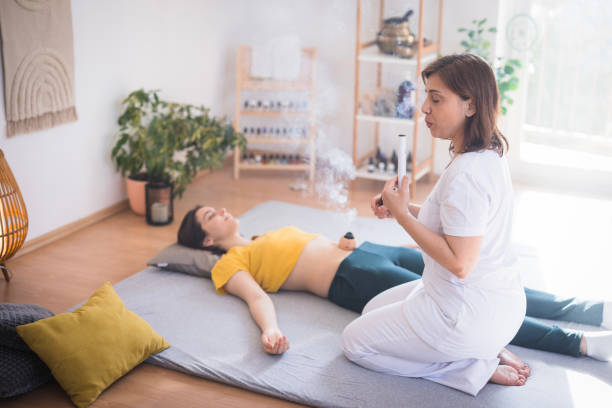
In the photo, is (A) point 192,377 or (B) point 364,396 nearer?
(B) point 364,396

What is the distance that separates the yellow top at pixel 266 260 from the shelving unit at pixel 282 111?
1.81m

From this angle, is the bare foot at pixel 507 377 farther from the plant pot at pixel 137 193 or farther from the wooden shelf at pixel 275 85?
the wooden shelf at pixel 275 85

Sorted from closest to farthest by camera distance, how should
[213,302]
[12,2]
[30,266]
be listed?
[213,302] → [12,2] → [30,266]

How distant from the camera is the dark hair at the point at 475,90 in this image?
164cm

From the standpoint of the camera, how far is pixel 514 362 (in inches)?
80.2

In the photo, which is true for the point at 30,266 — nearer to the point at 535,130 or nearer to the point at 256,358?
the point at 256,358

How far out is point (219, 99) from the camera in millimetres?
4543

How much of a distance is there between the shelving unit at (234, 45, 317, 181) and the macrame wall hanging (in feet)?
4.35

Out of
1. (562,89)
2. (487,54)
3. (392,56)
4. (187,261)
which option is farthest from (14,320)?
(562,89)

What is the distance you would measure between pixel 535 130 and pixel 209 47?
7.63 ft

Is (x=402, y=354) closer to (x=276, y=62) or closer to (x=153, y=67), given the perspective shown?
(x=153, y=67)

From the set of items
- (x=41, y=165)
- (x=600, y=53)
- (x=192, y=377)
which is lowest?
(x=192, y=377)

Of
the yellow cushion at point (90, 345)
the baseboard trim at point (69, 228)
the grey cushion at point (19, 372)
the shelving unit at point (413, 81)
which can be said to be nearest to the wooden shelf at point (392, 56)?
the shelving unit at point (413, 81)

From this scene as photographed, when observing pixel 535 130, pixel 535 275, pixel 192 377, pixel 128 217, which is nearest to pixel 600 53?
pixel 535 130
